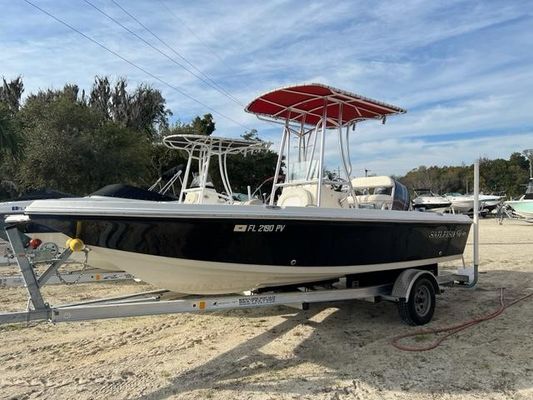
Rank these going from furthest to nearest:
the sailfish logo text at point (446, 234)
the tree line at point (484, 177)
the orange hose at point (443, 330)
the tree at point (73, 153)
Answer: the tree line at point (484, 177) → the tree at point (73, 153) → the sailfish logo text at point (446, 234) → the orange hose at point (443, 330)

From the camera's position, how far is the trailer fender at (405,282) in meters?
5.68

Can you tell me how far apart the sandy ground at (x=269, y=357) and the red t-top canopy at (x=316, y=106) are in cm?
258

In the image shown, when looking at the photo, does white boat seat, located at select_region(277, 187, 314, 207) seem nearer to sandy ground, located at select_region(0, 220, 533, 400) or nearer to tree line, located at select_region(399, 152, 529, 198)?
sandy ground, located at select_region(0, 220, 533, 400)

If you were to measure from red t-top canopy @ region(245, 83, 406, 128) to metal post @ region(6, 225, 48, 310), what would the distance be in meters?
3.31

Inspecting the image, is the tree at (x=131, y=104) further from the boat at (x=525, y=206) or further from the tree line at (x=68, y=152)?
the boat at (x=525, y=206)

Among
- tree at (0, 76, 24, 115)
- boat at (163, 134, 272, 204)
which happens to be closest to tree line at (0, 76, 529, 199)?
boat at (163, 134, 272, 204)

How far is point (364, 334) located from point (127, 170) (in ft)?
56.7

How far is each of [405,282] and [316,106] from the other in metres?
2.48

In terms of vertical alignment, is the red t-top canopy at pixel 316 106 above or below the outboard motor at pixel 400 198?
above

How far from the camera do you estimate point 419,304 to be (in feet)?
19.3

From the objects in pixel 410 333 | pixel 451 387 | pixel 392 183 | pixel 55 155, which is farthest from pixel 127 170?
pixel 451 387

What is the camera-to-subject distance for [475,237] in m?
6.98

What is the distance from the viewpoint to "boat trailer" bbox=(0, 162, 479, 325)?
390cm

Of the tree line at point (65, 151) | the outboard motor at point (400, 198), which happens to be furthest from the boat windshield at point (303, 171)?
the tree line at point (65, 151)
